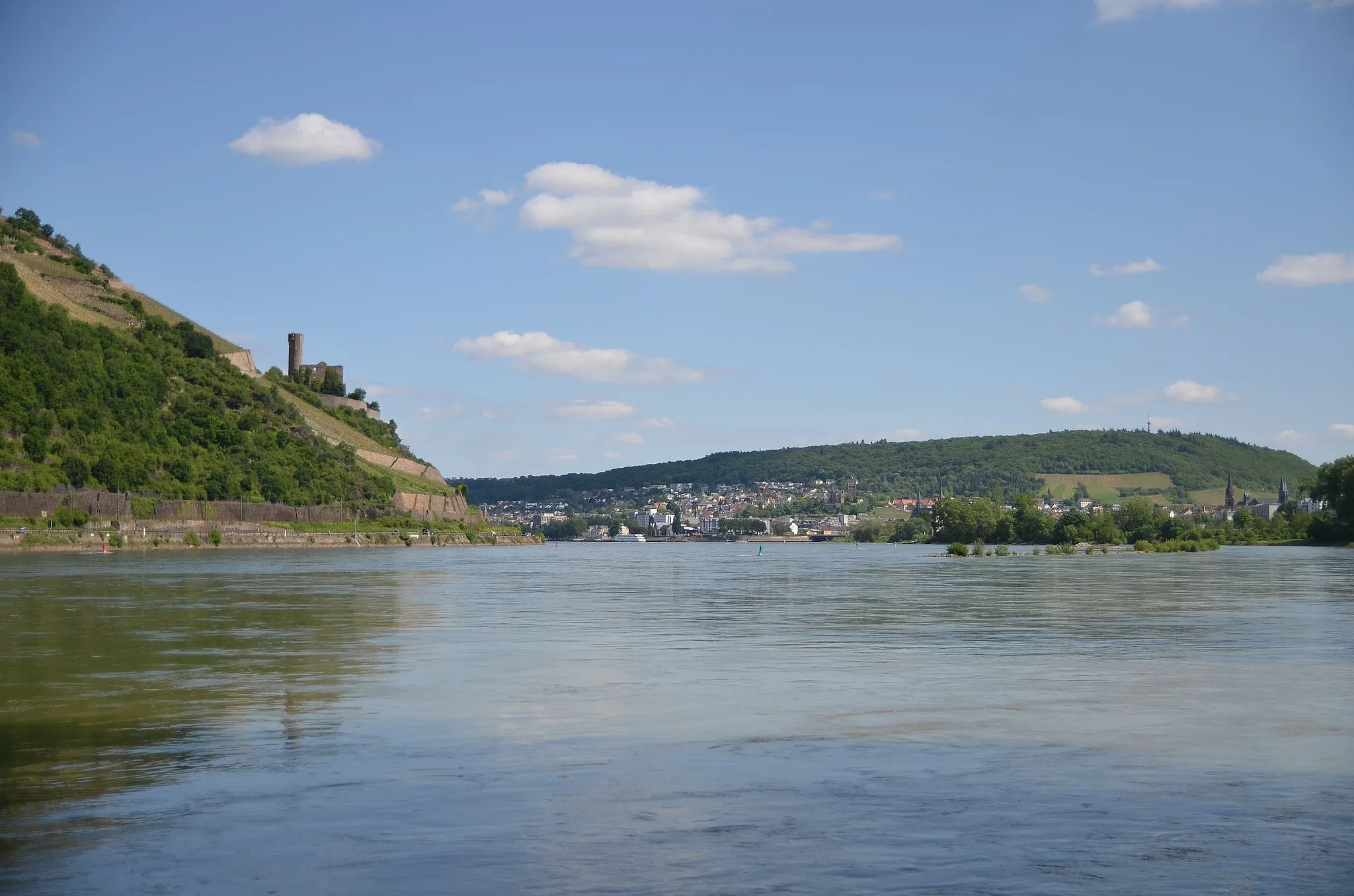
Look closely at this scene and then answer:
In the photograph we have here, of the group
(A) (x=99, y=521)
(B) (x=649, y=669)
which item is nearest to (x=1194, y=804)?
(B) (x=649, y=669)

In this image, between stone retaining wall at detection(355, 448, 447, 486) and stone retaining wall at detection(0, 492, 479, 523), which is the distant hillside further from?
stone retaining wall at detection(355, 448, 447, 486)

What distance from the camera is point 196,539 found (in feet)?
360

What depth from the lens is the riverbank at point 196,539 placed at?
295ft

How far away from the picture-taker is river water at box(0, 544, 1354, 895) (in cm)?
902

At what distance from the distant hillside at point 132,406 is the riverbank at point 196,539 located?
441 centimetres

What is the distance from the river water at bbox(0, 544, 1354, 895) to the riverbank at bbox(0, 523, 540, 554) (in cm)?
6617

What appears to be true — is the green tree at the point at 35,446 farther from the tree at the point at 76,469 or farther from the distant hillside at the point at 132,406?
the tree at the point at 76,469

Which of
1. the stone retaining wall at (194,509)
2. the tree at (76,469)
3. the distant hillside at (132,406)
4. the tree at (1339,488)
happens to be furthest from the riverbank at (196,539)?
the tree at (1339,488)

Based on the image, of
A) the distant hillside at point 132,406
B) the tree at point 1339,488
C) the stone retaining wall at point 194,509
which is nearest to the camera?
the stone retaining wall at point 194,509

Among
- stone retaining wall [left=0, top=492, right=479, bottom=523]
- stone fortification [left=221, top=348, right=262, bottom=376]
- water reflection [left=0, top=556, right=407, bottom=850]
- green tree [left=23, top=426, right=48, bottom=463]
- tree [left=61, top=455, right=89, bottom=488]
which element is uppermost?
stone fortification [left=221, top=348, right=262, bottom=376]

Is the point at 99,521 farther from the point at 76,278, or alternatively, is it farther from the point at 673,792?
the point at 673,792

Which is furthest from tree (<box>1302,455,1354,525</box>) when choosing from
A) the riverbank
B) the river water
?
the river water

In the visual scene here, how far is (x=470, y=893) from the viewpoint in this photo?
8359mm

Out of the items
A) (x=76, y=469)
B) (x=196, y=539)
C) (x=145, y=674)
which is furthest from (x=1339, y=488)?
(x=145, y=674)
